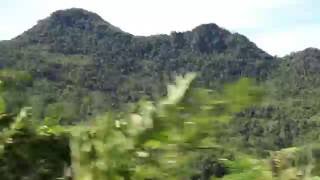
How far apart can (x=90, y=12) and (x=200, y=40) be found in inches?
1319

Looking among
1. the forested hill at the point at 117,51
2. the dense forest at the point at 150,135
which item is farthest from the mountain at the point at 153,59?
the dense forest at the point at 150,135

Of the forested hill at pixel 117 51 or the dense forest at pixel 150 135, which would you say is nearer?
the dense forest at pixel 150 135

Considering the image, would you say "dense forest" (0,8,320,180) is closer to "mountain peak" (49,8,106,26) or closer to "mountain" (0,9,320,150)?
"mountain" (0,9,320,150)

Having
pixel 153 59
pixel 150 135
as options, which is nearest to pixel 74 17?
pixel 153 59

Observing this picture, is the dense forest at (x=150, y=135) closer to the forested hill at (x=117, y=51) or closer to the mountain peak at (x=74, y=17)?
the forested hill at (x=117, y=51)

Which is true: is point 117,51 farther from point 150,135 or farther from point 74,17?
point 150,135

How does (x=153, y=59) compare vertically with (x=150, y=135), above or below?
above

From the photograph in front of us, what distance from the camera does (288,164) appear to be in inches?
39.9

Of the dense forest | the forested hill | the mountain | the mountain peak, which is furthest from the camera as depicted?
the mountain peak

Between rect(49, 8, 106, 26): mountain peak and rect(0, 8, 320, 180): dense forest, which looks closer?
rect(0, 8, 320, 180): dense forest

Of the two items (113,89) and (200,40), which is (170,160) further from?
(200,40)

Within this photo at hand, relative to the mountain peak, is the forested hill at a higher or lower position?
lower

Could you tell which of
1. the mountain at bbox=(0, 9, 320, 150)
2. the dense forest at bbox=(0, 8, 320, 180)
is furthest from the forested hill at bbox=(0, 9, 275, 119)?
the dense forest at bbox=(0, 8, 320, 180)

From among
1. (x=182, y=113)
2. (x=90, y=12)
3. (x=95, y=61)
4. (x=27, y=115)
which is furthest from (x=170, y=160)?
(x=90, y=12)
